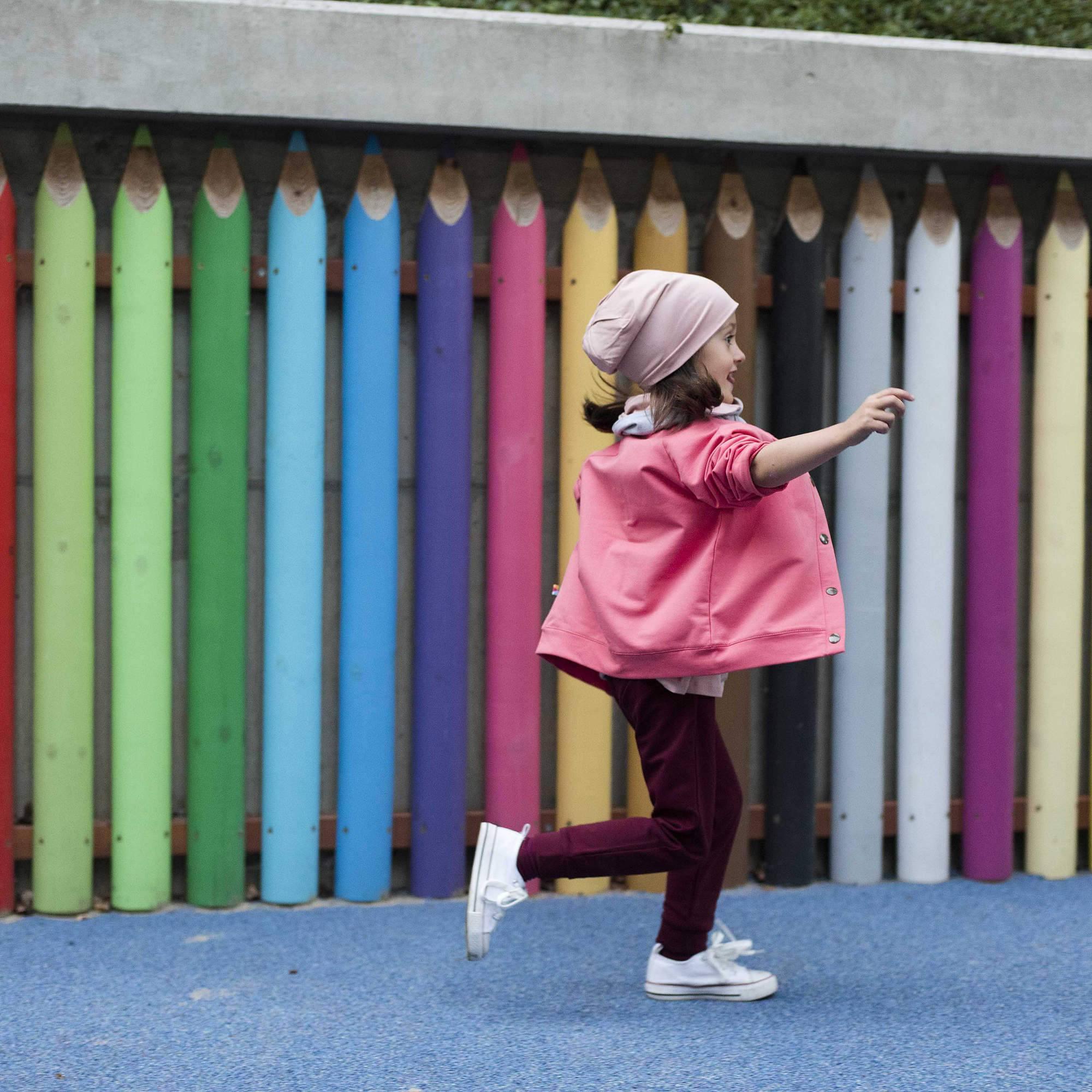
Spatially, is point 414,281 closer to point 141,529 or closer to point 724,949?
point 141,529

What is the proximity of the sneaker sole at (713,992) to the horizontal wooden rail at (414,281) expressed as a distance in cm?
186

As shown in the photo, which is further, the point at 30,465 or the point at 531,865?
the point at 30,465

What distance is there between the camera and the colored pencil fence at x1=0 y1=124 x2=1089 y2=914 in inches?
125

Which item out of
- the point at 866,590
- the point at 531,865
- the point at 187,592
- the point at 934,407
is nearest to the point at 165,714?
the point at 187,592

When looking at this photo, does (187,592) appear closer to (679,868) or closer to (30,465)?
(30,465)

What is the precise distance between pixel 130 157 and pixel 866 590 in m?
2.36

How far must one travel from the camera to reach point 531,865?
260cm

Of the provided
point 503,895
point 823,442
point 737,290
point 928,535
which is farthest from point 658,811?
point 737,290

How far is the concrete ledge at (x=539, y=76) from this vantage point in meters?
3.06

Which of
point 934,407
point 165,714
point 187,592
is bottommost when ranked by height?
point 165,714

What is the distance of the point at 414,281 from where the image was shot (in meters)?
3.32

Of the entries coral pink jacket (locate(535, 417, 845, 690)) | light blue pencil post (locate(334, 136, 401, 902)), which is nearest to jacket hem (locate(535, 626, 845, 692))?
coral pink jacket (locate(535, 417, 845, 690))

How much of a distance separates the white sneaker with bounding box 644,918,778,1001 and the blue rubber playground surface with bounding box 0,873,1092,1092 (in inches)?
1.0

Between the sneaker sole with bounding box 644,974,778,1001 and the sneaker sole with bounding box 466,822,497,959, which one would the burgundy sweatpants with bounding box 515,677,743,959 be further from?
the sneaker sole with bounding box 644,974,778,1001
